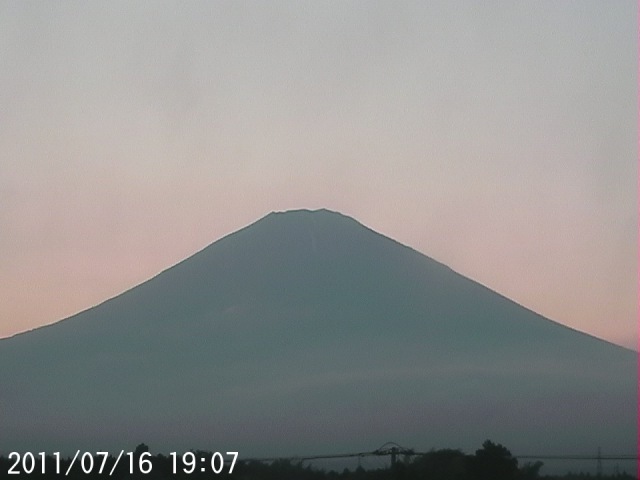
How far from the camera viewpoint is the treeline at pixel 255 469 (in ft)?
80.3

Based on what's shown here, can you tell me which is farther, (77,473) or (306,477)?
(306,477)

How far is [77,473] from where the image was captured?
Result: 24969mm

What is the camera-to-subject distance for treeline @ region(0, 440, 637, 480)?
24469mm

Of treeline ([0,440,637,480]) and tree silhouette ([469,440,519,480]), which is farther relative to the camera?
tree silhouette ([469,440,519,480])

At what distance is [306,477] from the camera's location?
1065 inches

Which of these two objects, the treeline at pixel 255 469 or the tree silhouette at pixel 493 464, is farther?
the tree silhouette at pixel 493 464

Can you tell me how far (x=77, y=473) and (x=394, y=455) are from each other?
17.5ft

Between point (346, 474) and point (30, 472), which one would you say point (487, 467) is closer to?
point (346, 474)

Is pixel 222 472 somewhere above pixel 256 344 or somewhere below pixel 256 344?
below

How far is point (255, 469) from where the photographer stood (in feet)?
91.5

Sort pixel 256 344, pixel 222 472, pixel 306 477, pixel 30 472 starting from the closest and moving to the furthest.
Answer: pixel 30 472, pixel 222 472, pixel 306 477, pixel 256 344

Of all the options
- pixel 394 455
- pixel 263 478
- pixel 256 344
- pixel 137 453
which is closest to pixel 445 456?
pixel 394 455

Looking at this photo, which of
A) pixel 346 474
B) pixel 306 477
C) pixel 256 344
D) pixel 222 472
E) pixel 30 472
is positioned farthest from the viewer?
pixel 256 344

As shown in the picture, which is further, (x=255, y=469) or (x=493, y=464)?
(x=255, y=469)
